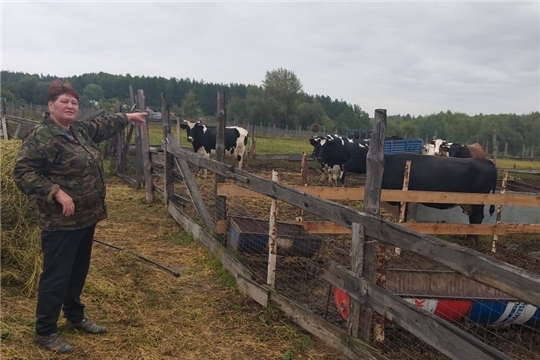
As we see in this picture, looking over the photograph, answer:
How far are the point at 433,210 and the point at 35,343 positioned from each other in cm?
785

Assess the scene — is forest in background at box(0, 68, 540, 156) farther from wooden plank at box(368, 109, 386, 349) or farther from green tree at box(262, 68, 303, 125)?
wooden plank at box(368, 109, 386, 349)

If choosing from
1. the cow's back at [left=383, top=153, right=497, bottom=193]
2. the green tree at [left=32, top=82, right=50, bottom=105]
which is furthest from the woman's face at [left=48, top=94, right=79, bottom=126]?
the green tree at [left=32, top=82, right=50, bottom=105]

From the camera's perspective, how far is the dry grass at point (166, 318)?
3658mm

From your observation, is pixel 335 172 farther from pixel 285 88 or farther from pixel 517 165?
pixel 285 88

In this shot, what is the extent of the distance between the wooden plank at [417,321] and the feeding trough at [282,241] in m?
1.98

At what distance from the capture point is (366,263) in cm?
348

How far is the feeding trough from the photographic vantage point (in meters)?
5.62

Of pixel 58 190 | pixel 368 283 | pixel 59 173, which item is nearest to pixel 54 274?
pixel 58 190

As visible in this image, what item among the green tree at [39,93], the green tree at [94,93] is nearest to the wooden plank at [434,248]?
the green tree at [39,93]

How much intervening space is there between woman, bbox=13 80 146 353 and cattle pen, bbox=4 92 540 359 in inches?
73.8

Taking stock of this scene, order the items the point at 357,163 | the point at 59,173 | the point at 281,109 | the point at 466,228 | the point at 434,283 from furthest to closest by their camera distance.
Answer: the point at 281,109, the point at 357,163, the point at 466,228, the point at 434,283, the point at 59,173

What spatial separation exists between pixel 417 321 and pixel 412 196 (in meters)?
3.98

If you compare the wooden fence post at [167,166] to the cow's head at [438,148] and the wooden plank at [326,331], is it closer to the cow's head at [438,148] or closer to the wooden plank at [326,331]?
the wooden plank at [326,331]

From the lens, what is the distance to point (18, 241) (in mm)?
4566
